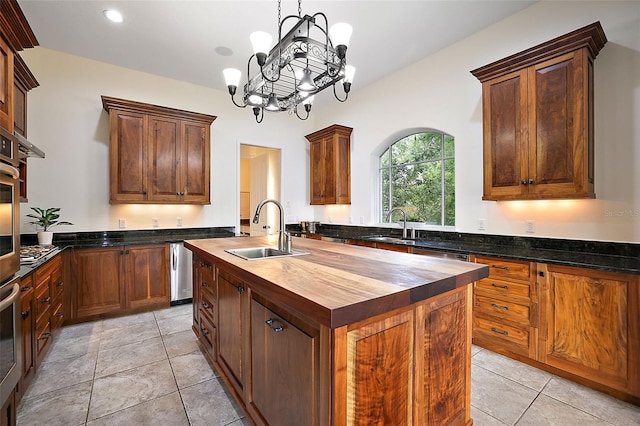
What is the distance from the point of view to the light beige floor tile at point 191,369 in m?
2.19

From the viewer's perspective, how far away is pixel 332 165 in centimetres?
482

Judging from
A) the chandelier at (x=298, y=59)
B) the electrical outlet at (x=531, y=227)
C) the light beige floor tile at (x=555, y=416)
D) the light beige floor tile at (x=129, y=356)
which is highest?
the chandelier at (x=298, y=59)

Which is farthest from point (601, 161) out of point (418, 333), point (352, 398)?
point (352, 398)

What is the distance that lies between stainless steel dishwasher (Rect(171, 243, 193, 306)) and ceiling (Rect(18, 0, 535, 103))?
7.71ft

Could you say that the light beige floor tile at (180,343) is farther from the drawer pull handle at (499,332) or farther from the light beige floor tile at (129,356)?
the drawer pull handle at (499,332)

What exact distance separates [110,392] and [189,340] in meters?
0.84

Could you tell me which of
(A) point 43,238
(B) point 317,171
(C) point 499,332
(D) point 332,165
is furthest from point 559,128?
(A) point 43,238

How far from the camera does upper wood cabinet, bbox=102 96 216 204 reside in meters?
3.57

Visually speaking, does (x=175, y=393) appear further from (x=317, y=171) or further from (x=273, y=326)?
(x=317, y=171)

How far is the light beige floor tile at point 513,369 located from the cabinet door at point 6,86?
3769mm

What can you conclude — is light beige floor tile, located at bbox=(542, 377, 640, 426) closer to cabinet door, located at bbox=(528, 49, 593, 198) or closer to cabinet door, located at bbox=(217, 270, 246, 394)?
cabinet door, located at bbox=(528, 49, 593, 198)

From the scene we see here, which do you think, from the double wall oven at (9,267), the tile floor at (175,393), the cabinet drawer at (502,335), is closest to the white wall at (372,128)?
the cabinet drawer at (502,335)

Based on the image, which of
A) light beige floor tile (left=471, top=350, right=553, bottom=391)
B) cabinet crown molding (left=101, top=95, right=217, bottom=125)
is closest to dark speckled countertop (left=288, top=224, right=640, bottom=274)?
light beige floor tile (left=471, top=350, right=553, bottom=391)

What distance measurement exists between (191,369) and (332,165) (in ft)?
11.2
